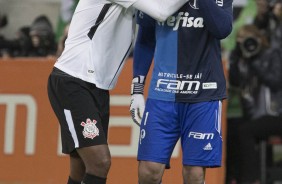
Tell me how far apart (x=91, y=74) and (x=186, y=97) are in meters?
0.73

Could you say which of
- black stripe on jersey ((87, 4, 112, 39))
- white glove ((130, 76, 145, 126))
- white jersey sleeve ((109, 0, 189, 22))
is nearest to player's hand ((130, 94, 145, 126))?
white glove ((130, 76, 145, 126))

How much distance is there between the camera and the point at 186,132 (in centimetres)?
628

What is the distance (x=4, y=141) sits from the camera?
9.59 m

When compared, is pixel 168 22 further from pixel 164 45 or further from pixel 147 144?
pixel 147 144

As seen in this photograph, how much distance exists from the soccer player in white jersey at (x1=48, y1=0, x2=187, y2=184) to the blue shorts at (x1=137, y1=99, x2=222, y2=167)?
0.35 meters

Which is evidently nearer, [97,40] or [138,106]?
[97,40]

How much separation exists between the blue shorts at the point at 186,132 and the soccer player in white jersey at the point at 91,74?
35cm

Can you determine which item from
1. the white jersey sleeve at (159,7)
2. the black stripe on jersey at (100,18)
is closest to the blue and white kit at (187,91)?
the white jersey sleeve at (159,7)

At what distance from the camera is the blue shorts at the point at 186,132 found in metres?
6.24

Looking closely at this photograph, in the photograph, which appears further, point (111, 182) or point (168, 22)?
point (111, 182)

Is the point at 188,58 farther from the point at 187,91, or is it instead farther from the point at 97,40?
the point at 97,40

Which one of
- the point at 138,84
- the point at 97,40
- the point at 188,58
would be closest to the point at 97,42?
the point at 97,40

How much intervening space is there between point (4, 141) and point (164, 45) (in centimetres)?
380

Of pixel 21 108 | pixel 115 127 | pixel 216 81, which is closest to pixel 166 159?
pixel 216 81
